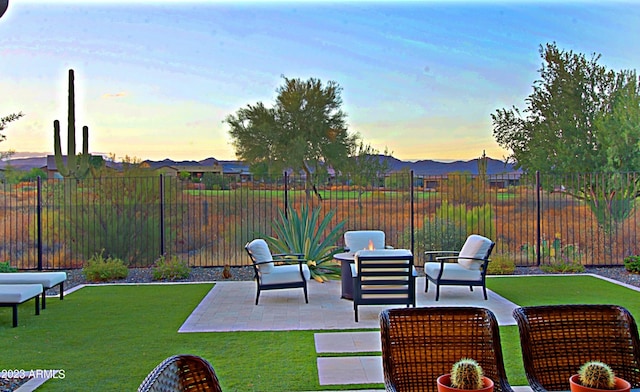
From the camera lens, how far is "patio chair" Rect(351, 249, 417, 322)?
6.80 metres

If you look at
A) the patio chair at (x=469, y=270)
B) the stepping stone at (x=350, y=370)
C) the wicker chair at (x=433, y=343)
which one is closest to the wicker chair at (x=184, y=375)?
the wicker chair at (x=433, y=343)

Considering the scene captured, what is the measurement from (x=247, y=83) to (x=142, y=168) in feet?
17.0

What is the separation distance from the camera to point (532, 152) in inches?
739

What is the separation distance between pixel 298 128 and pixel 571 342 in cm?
1804

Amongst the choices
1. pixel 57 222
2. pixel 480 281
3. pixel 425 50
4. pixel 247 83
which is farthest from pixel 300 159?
pixel 480 281

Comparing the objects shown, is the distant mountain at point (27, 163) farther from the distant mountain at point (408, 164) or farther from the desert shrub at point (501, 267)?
the desert shrub at point (501, 267)

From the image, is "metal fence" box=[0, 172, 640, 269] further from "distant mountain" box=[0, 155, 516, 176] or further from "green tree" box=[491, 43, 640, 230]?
"green tree" box=[491, 43, 640, 230]

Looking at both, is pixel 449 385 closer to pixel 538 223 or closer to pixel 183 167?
pixel 538 223

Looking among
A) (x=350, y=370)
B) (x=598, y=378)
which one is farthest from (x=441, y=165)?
(x=598, y=378)

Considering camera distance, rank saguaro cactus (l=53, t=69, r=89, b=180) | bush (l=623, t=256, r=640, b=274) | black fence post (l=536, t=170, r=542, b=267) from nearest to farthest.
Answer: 1. bush (l=623, t=256, r=640, b=274)
2. black fence post (l=536, t=170, r=542, b=267)
3. saguaro cactus (l=53, t=69, r=89, b=180)

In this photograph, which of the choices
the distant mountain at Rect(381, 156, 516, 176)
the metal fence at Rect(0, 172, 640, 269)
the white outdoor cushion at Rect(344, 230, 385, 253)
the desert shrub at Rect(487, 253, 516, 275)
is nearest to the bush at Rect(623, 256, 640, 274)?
the metal fence at Rect(0, 172, 640, 269)

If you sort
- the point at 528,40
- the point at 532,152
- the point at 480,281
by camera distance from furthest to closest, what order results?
the point at 532,152
the point at 528,40
the point at 480,281

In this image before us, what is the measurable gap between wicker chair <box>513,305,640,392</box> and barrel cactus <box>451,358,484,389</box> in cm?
90

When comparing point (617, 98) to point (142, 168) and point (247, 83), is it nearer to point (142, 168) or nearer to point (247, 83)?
point (247, 83)
